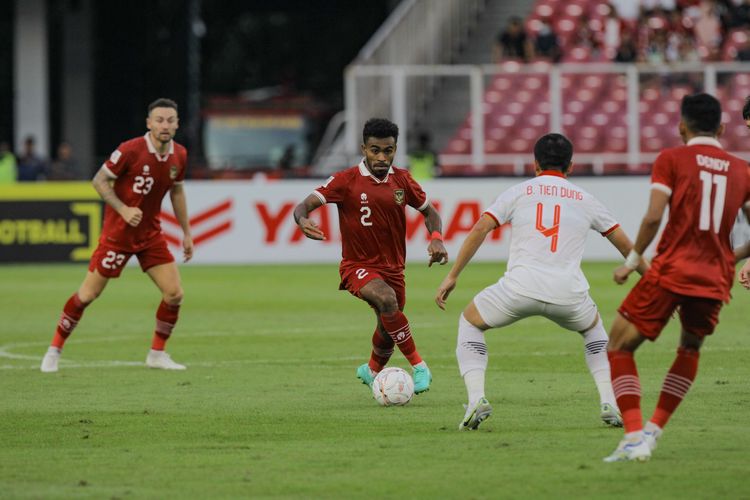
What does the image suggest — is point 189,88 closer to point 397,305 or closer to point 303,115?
point 303,115

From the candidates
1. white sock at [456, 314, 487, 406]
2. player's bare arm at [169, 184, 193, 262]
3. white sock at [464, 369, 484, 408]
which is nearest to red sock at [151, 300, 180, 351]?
player's bare arm at [169, 184, 193, 262]

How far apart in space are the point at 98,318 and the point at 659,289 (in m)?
11.3

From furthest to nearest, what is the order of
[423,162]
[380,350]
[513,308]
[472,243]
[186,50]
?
[186,50], [423,162], [380,350], [513,308], [472,243]

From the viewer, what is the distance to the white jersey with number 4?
29.7 feet

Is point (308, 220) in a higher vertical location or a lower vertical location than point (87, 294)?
higher

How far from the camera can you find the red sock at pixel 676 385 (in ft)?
26.6

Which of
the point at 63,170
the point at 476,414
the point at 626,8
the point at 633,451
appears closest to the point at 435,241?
the point at 476,414

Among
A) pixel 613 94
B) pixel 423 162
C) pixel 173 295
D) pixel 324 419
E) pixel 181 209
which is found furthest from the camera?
pixel 613 94

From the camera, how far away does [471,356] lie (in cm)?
927

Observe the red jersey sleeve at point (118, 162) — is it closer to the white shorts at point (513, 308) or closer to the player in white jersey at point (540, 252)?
the player in white jersey at point (540, 252)

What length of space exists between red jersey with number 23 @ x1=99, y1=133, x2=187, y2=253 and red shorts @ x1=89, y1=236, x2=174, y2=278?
Result: 0.05 meters

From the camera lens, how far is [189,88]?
39406 mm

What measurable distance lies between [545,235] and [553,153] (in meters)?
0.50

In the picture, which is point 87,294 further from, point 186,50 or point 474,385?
point 186,50
